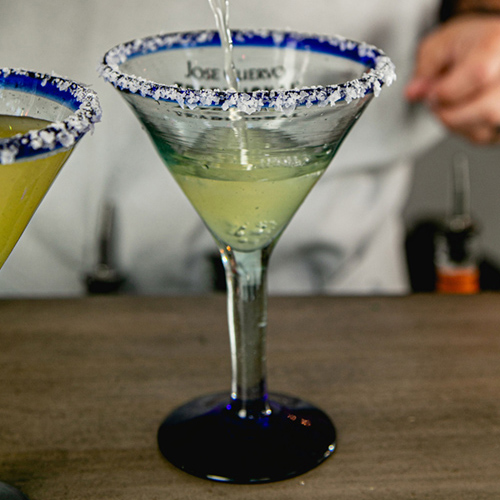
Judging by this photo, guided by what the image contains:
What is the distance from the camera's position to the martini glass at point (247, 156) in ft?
1.40

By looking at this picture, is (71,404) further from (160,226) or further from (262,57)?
(160,226)

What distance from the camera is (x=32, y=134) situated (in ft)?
1.14

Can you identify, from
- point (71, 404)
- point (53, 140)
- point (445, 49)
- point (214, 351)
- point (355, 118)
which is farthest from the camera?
point (445, 49)

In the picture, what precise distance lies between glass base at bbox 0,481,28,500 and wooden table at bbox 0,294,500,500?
0.01 m

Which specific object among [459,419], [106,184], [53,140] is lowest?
[459,419]

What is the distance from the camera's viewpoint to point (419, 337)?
2.35 feet

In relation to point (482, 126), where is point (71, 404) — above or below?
below

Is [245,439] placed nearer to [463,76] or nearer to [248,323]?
[248,323]

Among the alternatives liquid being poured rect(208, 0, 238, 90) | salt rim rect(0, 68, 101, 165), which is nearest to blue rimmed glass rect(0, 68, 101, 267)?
salt rim rect(0, 68, 101, 165)

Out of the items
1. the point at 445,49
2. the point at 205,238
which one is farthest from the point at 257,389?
the point at 445,49

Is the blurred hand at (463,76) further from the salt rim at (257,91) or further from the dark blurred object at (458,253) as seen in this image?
the salt rim at (257,91)

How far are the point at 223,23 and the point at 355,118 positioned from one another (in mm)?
125

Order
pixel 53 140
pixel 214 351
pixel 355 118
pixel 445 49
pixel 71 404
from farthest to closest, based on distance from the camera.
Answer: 1. pixel 445 49
2. pixel 214 351
3. pixel 71 404
4. pixel 355 118
5. pixel 53 140

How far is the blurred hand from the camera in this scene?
982mm
